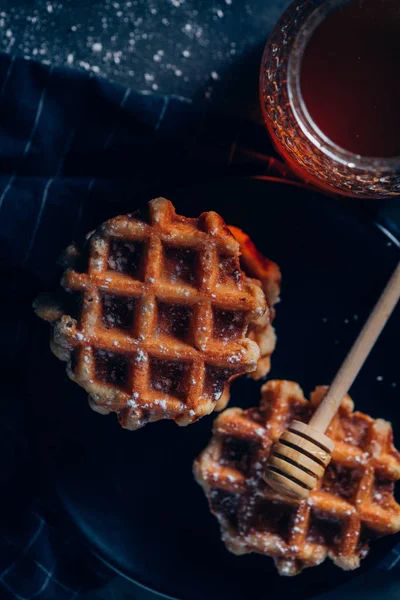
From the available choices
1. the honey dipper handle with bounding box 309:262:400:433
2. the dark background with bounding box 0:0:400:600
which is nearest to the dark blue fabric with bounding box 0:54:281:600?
the dark background with bounding box 0:0:400:600

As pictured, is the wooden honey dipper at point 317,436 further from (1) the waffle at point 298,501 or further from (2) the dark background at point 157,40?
(2) the dark background at point 157,40

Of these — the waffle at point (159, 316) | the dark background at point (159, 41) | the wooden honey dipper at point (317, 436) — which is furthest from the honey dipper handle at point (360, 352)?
the dark background at point (159, 41)

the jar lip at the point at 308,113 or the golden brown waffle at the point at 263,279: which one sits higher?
the jar lip at the point at 308,113

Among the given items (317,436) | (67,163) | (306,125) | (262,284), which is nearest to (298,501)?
(317,436)

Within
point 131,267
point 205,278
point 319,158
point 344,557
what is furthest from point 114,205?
point 344,557

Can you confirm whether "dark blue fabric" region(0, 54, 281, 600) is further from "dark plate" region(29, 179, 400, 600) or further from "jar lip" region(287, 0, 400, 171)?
"jar lip" region(287, 0, 400, 171)

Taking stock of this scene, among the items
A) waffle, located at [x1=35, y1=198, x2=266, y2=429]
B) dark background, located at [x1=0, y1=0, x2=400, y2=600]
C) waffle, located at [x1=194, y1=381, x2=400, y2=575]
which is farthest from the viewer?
dark background, located at [x1=0, y1=0, x2=400, y2=600]
